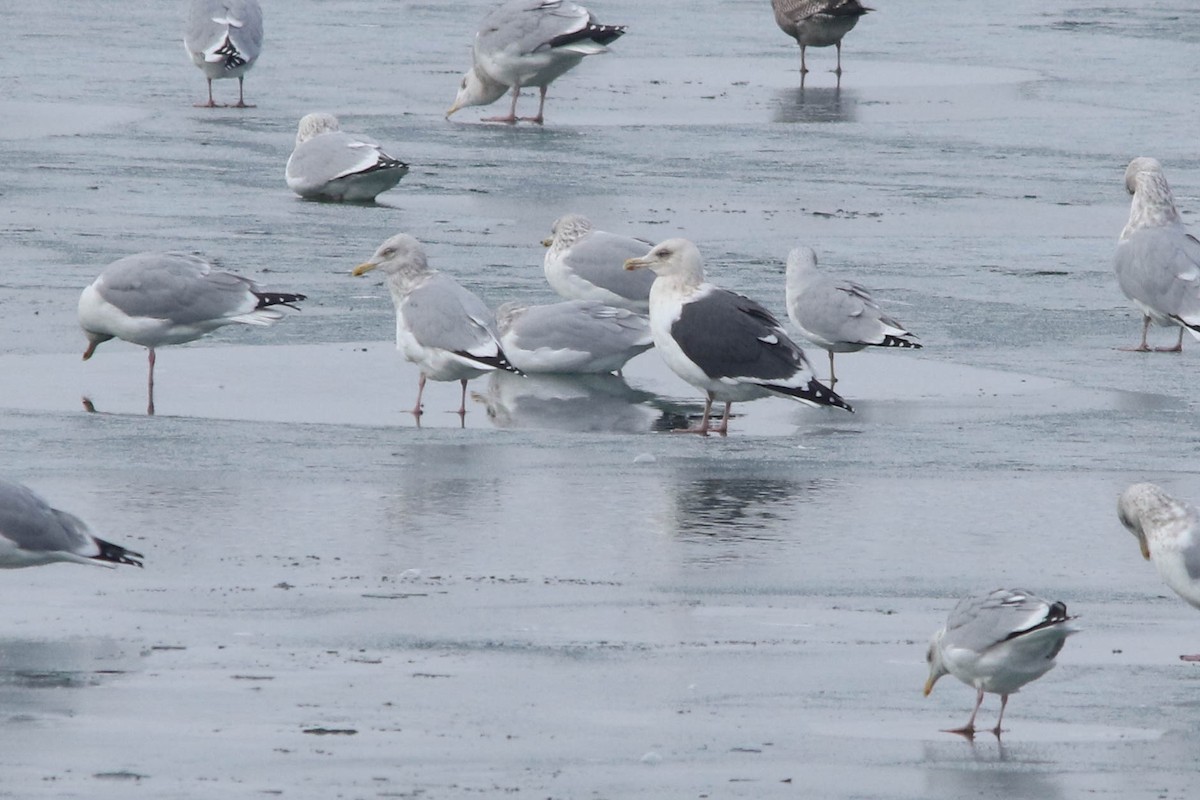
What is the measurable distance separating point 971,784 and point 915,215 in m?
10.9

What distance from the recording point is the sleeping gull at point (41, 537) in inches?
282

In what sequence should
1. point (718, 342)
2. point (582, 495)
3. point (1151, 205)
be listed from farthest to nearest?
point (1151, 205) < point (718, 342) < point (582, 495)

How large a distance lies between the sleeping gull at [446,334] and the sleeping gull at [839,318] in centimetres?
177

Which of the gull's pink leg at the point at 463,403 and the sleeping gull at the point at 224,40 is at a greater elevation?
the gull's pink leg at the point at 463,403

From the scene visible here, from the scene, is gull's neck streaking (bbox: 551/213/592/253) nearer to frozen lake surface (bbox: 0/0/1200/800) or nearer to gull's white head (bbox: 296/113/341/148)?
frozen lake surface (bbox: 0/0/1200/800)

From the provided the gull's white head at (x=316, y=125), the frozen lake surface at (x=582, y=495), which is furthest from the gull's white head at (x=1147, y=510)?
the gull's white head at (x=316, y=125)

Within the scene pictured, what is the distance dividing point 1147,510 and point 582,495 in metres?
2.53

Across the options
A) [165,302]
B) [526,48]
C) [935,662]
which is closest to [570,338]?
[165,302]

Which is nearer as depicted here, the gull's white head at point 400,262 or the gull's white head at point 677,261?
the gull's white head at point 677,261

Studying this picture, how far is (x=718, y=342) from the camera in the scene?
1059 cm

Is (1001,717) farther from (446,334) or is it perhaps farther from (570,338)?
(570,338)

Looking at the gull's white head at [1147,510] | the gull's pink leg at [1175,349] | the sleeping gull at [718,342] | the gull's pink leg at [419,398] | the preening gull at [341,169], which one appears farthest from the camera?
the preening gull at [341,169]

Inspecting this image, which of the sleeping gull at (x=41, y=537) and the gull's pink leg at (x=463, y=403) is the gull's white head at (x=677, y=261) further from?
the sleeping gull at (x=41, y=537)

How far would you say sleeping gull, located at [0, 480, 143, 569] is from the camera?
282 inches
